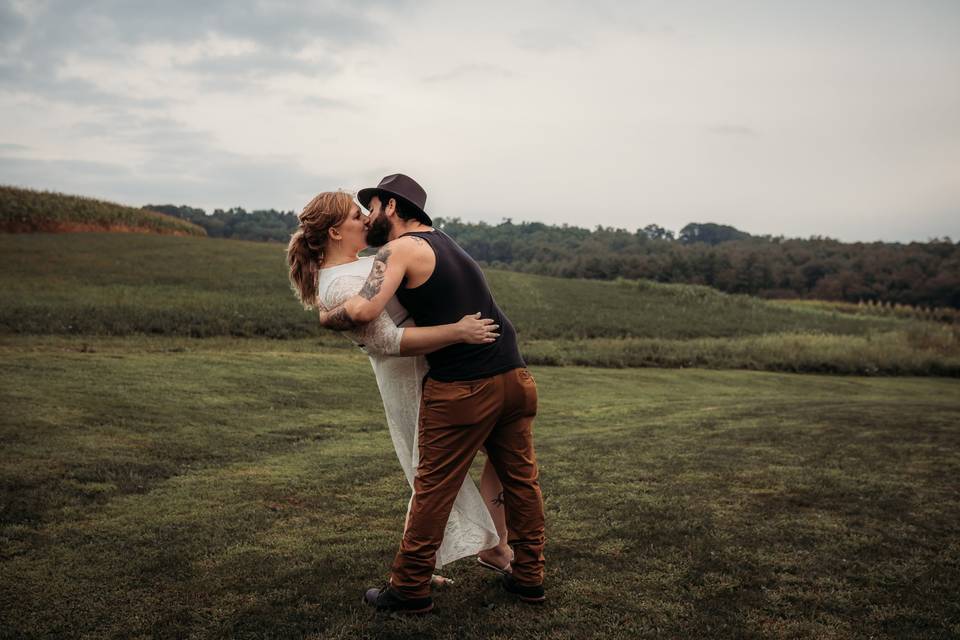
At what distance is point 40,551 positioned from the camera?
4871 millimetres

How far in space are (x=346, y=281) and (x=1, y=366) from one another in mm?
11328

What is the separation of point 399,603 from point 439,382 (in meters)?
1.24

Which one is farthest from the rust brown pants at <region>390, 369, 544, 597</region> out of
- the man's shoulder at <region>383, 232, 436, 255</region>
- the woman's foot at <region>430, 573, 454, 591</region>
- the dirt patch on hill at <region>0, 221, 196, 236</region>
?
the dirt patch on hill at <region>0, 221, 196, 236</region>

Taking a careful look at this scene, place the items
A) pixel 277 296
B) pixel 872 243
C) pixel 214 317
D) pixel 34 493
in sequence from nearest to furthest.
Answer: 1. pixel 34 493
2. pixel 214 317
3. pixel 277 296
4. pixel 872 243

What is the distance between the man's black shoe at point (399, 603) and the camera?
154 inches

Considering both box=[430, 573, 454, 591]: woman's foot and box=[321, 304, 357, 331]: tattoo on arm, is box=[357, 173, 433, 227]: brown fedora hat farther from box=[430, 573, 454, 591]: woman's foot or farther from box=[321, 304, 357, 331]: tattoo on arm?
→ box=[430, 573, 454, 591]: woman's foot

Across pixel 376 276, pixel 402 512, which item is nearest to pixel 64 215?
pixel 402 512

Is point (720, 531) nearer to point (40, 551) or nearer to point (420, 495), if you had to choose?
point (420, 495)

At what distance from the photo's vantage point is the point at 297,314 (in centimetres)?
2878

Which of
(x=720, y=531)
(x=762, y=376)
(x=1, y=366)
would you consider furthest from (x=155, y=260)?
(x=720, y=531)

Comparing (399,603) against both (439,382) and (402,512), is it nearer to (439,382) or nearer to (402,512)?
(439,382)

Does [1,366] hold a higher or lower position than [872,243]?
lower

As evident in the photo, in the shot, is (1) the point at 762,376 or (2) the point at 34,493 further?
(1) the point at 762,376

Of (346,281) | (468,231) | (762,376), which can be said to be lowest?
(762,376)
